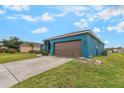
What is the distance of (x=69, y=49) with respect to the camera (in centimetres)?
1219

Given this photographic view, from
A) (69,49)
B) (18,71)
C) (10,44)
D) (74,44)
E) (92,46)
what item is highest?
(10,44)

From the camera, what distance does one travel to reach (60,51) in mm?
13453

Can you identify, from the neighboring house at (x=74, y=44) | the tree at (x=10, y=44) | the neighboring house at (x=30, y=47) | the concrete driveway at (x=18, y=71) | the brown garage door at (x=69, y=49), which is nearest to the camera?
the concrete driveway at (x=18, y=71)

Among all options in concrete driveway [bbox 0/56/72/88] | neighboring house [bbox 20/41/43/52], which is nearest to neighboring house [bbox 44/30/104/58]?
concrete driveway [bbox 0/56/72/88]

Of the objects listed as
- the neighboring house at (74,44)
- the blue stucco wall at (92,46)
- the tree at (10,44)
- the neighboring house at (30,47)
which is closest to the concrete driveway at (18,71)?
the neighboring house at (74,44)

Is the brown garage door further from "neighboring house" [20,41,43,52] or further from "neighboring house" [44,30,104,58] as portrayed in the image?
"neighboring house" [20,41,43,52]

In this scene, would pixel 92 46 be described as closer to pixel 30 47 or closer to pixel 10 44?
pixel 30 47

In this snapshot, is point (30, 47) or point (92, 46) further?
point (30, 47)

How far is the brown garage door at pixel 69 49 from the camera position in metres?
11.5

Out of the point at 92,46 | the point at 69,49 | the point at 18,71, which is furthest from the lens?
the point at 92,46

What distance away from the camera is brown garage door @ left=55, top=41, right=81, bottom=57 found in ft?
37.7

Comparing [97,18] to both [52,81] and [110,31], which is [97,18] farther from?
[52,81]

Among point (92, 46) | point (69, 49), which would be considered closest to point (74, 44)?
point (69, 49)

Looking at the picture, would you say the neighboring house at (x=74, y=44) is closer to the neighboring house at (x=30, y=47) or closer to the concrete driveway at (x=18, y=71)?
the concrete driveway at (x=18, y=71)
